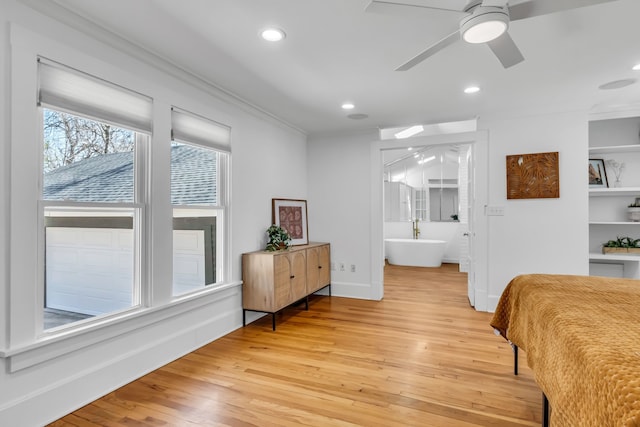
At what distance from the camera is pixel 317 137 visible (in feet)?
16.4

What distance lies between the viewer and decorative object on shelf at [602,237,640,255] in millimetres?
3740

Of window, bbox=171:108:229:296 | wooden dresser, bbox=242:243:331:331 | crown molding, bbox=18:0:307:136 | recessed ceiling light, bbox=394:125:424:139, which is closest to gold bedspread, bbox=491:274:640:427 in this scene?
wooden dresser, bbox=242:243:331:331

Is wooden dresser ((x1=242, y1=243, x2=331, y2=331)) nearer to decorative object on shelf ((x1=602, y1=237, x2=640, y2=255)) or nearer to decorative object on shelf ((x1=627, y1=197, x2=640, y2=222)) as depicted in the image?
decorative object on shelf ((x1=602, y1=237, x2=640, y2=255))

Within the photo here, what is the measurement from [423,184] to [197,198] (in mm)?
6426

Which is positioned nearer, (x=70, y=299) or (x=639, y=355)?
(x=639, y=355)

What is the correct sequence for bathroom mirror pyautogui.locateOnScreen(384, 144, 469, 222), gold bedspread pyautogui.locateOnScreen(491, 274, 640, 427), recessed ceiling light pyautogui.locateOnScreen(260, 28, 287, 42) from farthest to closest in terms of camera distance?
bathroom mirror pyautogui.locateOnScreen(384, 144, 469, 222)
recessed ceiling light pyautogui.locateOnScreen(260, 28, 287, 42)
gold bedspread pyautogui.locateOnScreen(491, 274, 640, 427)

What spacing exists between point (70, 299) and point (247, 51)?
2044 millimetres

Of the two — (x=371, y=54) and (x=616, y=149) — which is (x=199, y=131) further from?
(x=616, y=149)

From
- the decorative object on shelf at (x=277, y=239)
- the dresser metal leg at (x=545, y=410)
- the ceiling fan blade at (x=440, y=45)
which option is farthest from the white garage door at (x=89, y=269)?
the dresser metal leg at (x=545, y=410)

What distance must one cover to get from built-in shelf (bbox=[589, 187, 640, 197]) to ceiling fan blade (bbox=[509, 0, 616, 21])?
3.10 metres

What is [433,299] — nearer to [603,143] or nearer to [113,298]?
[603,143]

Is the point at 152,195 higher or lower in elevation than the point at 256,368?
higher

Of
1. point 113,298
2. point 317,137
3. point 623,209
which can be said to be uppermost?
point 317,137

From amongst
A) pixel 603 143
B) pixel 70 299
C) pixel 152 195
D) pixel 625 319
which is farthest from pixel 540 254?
pixel 70 299
